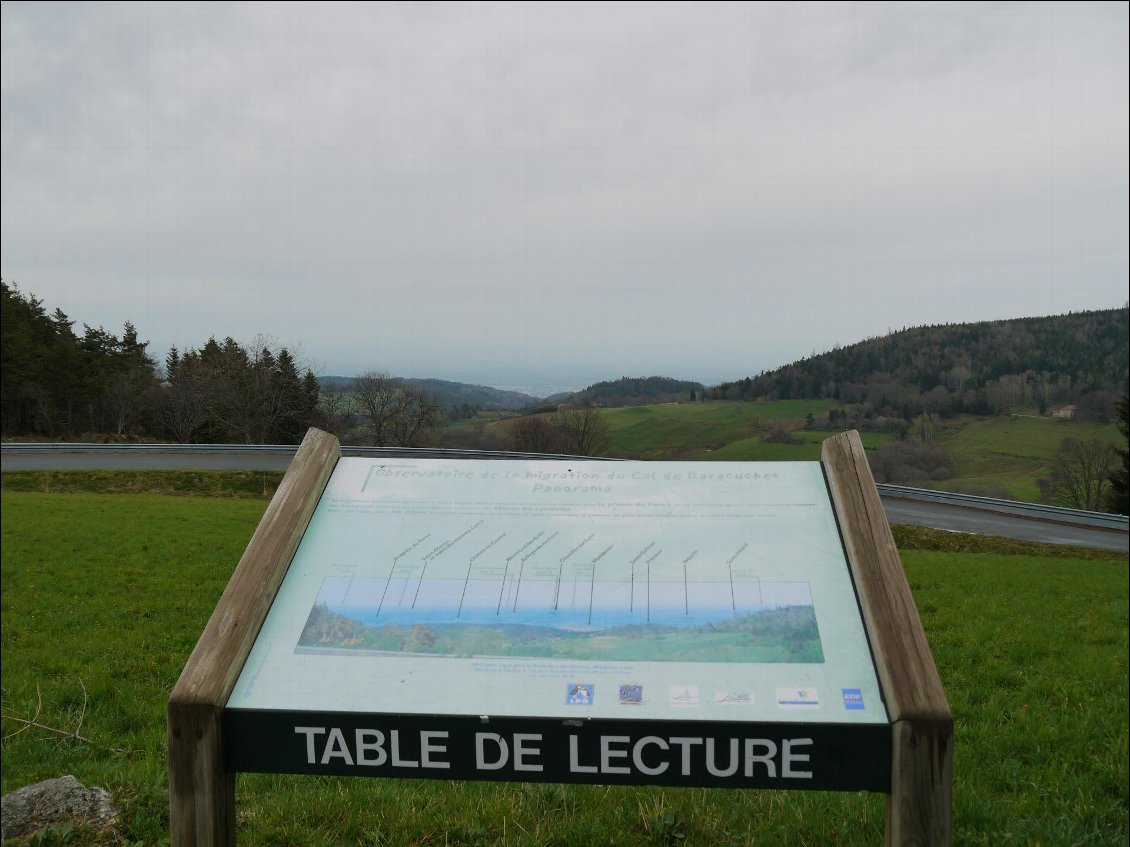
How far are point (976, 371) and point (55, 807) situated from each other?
79.1 metres

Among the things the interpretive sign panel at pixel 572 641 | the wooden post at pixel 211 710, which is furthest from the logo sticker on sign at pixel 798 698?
the wooden post at pixel 211 710

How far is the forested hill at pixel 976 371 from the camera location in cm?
6069

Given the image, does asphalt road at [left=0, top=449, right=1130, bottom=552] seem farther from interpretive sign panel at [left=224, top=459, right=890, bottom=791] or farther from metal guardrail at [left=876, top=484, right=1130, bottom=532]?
interpretive sign panel at [left=224, top=459, right=890, bottom=791]

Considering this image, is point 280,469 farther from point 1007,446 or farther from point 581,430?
point 1007,446

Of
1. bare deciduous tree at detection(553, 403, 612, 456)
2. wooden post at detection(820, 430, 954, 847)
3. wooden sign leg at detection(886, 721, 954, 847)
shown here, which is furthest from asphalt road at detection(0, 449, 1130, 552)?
wooden sign leg at detection(886, 721, 954, 847)

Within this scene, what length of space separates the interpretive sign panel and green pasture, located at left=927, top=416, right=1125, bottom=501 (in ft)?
158

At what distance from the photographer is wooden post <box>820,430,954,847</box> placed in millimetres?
2156

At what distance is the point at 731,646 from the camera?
245cm

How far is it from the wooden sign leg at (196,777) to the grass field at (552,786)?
3.74ft

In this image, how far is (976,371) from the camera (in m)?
71.6

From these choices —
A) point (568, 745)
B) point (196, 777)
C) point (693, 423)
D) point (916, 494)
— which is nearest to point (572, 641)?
point (568, 745)

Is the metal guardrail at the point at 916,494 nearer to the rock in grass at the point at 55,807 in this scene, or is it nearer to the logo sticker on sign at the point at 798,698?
the rock in grass at the point at 55,807

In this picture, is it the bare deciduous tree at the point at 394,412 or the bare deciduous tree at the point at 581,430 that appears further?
the bare deciduous tree at the point at 581,430

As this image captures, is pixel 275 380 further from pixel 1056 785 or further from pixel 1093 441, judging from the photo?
pixel 1093 441
